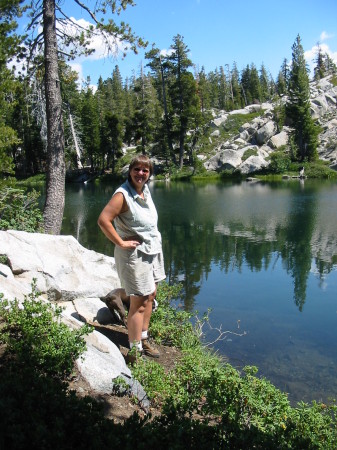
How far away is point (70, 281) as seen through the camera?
682cm

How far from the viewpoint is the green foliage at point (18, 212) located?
9.49 m

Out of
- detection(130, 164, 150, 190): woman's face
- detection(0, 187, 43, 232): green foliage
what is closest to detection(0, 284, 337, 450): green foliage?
detection(130, 164, 150, 190): woman's face

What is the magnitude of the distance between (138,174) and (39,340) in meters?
2.18

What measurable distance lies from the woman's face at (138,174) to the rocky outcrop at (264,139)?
50.7m

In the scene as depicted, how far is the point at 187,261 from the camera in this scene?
536 inches

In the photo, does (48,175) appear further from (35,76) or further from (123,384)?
(123,384)

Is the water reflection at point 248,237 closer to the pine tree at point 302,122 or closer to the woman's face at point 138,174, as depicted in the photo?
the woman's face at point 138,174

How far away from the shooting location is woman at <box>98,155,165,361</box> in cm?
478

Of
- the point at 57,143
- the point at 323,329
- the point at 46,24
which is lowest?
the point at 323,329

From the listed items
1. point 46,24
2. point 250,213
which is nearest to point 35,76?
point 46,24

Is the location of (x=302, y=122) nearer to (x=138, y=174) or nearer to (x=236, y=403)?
(x=138, y=174)

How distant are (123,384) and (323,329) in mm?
5430

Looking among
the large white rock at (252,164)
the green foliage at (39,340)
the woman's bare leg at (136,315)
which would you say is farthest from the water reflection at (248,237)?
the large white rock at (252,164)

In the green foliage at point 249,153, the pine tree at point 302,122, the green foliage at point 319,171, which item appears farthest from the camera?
the green foliage at point 249,153
